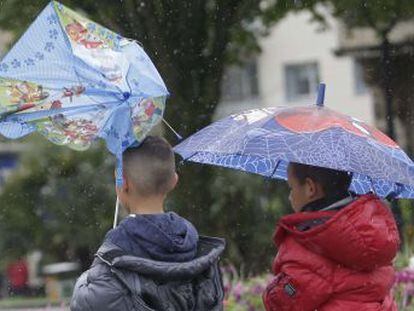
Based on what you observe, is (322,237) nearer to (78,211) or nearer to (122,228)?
(122,228)

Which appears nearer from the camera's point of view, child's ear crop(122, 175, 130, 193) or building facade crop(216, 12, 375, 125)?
child's ear crop(122, 175, 130, 193)

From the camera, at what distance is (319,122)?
379cm

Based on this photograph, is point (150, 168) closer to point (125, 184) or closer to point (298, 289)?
point (125, 184)

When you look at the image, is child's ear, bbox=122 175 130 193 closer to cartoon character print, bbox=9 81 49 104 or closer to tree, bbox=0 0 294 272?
cartoon character print, bbox=9 81 49 104

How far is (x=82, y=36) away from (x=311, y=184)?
3.26ft

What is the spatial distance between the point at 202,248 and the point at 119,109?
54 centimetres

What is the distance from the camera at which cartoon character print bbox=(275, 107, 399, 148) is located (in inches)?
148

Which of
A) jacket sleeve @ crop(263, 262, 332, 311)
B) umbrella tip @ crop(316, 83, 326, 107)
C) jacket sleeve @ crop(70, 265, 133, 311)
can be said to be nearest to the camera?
jacket sleeve @ crop(70, 265, 133, 311)

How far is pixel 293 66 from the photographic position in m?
30.3

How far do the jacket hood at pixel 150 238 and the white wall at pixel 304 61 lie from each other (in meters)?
24.7

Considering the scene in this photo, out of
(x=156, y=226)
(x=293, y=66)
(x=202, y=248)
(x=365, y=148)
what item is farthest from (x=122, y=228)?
(x=293, y=66)

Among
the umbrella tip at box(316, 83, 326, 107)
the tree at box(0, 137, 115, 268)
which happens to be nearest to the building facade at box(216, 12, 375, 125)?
the tree at box(0, 137, 115, 268)

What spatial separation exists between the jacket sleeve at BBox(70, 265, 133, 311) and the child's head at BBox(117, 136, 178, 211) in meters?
0.28

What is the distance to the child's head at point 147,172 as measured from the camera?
3.26m
